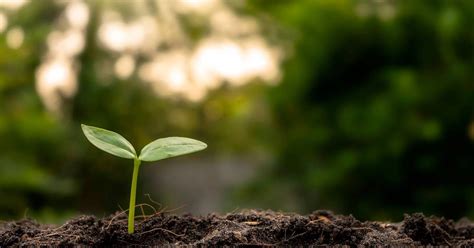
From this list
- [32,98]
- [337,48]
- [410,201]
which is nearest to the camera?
[410,201]

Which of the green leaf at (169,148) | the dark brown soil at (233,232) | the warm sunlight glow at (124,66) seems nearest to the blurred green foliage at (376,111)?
the warm sunlight glow at (124,66)

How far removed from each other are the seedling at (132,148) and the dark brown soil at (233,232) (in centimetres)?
5

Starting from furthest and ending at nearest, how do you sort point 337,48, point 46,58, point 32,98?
point 46,58, point 32,98, point 337,48

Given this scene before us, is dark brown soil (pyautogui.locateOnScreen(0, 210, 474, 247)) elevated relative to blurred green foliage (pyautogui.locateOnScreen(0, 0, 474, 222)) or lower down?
lower down

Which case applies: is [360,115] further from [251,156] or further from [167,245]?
[167,245]

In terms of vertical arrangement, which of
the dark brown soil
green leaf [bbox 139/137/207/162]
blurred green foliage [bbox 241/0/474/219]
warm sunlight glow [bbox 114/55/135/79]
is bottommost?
the dark brown soil

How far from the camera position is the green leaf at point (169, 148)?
3.56 ft

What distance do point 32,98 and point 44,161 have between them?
608 millimetres

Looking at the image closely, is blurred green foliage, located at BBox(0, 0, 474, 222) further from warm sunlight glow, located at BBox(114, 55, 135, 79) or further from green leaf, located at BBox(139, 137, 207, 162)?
green leaf, located at BBox(139, 137, 207, 162)

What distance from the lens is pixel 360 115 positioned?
4746mm

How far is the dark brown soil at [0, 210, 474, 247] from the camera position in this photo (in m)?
1.05

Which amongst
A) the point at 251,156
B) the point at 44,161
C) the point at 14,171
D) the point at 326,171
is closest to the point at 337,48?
the point at 326,171

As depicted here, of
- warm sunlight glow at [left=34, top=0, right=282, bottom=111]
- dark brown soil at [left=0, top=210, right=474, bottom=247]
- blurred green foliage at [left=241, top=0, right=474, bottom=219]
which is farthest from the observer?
warm sunlight glow at [left=34, top=0, right=282, bottom=111]

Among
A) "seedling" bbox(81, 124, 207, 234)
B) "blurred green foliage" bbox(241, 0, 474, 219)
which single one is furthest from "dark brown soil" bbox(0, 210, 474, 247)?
"blurred green foliage" bbox(241, 0, 474, 219)
